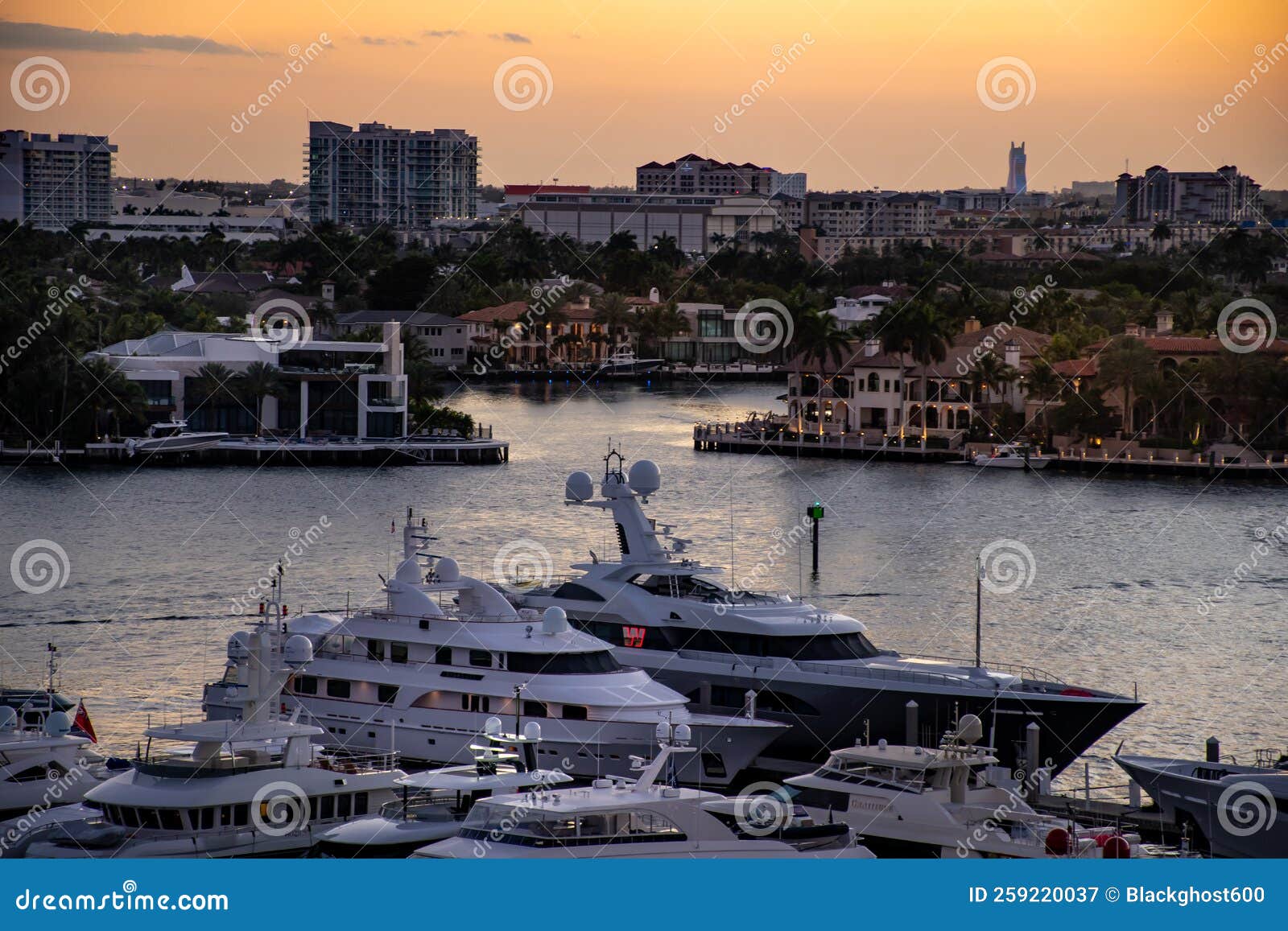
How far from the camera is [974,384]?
→ 150 feet

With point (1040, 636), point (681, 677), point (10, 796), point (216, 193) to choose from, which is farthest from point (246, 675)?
point (216, 193)

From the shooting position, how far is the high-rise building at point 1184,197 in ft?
380

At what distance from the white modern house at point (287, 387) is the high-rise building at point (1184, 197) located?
231ft

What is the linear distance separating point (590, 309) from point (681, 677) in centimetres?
5738

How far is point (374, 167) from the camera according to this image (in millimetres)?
121562

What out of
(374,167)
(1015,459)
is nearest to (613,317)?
(1015,459)

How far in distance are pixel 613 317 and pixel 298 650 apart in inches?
2315

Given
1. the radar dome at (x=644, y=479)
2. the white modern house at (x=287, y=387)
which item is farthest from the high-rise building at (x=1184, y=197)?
the radar dome at (x=644, y=479)

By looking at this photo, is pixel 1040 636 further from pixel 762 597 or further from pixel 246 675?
pixel 246 675

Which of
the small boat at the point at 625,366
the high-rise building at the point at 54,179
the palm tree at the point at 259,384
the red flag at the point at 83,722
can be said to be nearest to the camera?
the red flag at the point at 83,722

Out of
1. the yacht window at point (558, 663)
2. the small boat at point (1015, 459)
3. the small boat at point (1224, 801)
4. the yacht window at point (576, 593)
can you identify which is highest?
the small boat at point (1015, 459)

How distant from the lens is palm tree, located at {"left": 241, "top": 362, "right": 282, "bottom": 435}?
1711 inches

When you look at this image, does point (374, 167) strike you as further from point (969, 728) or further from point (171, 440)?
point (969, 728)

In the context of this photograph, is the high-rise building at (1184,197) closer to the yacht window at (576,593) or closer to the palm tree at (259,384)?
the palm tree at (259,384)
